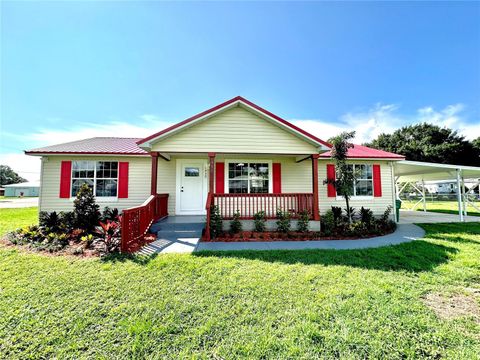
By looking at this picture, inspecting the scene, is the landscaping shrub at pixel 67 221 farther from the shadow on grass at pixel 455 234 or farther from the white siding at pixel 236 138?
the shadow on grass at pixel 455 234

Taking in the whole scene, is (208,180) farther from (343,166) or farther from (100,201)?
(343,166)

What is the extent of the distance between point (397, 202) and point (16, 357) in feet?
45.0

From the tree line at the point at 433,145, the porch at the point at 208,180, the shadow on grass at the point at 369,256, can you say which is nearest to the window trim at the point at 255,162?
the porch at the point at 208,180

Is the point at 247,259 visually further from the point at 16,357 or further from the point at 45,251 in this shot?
the point at 45,251

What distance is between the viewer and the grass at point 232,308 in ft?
6.98

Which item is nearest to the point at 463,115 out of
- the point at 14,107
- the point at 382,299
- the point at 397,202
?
the point at 397,202

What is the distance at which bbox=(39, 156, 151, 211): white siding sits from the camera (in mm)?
8445

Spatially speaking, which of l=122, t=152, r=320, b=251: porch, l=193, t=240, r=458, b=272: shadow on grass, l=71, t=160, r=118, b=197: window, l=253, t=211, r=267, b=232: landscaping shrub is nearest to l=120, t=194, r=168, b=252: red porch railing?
l=122, t=152, r=320, b=251: porch

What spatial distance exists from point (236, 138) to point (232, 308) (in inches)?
228

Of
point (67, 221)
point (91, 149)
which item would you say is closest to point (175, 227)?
point (67, 221)

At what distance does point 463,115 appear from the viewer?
34125mm

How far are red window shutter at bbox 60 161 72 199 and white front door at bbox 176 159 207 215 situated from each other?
469 cm

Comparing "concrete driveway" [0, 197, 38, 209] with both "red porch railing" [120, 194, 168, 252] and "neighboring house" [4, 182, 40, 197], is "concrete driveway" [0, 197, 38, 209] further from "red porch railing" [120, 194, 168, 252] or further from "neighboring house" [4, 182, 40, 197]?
"neighboring house" [4, 182, 40, 197]

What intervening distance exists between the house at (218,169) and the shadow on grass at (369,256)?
92.0 inches
